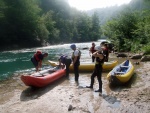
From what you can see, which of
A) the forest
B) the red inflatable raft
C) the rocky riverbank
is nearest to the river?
the red inflatable raft

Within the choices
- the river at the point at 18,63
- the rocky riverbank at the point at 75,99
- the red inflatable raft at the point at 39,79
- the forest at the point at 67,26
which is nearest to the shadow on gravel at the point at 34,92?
the rocky riverbank at the point at 75,99

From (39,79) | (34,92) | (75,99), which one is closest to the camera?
(75,99)

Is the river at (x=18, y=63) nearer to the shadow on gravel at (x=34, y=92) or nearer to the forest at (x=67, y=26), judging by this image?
the shadow on gravel at (x=34, y=92)

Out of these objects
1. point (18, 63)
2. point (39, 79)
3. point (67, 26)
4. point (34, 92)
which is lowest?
point (34, 92)

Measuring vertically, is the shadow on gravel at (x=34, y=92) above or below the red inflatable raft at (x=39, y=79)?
below

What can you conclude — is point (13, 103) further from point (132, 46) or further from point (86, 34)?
point (86, 34)

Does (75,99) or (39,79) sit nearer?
(75,99)

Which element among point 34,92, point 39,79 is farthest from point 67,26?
point 34,92

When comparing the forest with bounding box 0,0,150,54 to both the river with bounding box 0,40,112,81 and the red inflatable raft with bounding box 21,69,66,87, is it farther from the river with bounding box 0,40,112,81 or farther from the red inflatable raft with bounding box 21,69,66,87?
the red inflatable raft with bounding box 21,69,66,87

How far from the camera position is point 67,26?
A: 80750mm

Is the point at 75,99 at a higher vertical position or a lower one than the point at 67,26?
lower

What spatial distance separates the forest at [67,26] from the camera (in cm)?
2176

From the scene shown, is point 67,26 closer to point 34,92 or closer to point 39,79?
point 39,79

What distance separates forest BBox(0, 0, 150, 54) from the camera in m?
21.8
